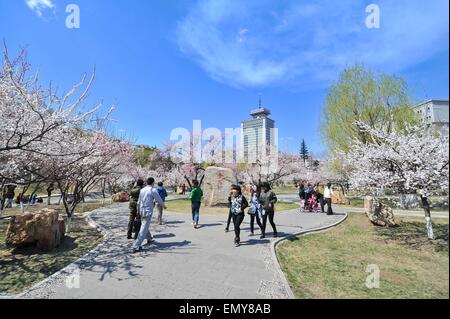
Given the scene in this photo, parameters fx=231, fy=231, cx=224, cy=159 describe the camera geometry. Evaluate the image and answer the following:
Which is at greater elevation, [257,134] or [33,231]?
[257,134]

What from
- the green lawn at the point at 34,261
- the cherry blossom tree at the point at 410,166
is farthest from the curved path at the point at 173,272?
the cherry blossom tree at the point at 410,166

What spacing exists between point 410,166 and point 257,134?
63175 mm

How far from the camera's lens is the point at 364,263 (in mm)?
5781

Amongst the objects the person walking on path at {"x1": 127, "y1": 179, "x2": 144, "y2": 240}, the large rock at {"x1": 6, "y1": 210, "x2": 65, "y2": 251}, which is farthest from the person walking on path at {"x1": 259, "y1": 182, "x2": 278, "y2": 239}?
the large rock at {"x1": 6, "y1": 210, "x2": 65, "y2": 251}

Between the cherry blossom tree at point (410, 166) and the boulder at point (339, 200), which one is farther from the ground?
the cherry blossom tree at point (410, 166)

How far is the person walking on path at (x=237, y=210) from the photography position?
6840mm

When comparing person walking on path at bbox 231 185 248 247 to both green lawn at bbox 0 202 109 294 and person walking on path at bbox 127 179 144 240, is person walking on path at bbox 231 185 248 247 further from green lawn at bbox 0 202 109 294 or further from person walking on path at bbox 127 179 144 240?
green lawn at bbox 0 202 109 294

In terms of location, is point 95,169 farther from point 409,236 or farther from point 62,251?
point 409,236

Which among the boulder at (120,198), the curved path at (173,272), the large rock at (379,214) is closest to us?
the curved path at (173,272)

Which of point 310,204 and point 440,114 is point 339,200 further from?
point 440,114

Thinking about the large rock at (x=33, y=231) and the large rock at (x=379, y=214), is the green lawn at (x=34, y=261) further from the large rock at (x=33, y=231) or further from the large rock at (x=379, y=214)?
the large rock at (x=379, y=214)

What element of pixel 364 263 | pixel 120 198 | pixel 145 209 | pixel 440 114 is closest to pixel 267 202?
pixel 364 263

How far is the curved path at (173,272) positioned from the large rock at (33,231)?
1.56 meters

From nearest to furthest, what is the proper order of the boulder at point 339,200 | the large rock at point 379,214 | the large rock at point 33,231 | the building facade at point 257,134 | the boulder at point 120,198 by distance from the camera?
the large rock at point 33,231
the large rock at point 379,214
the boulder at point 339,200
the boulder at point 120,198
the building facade at point 257,134
